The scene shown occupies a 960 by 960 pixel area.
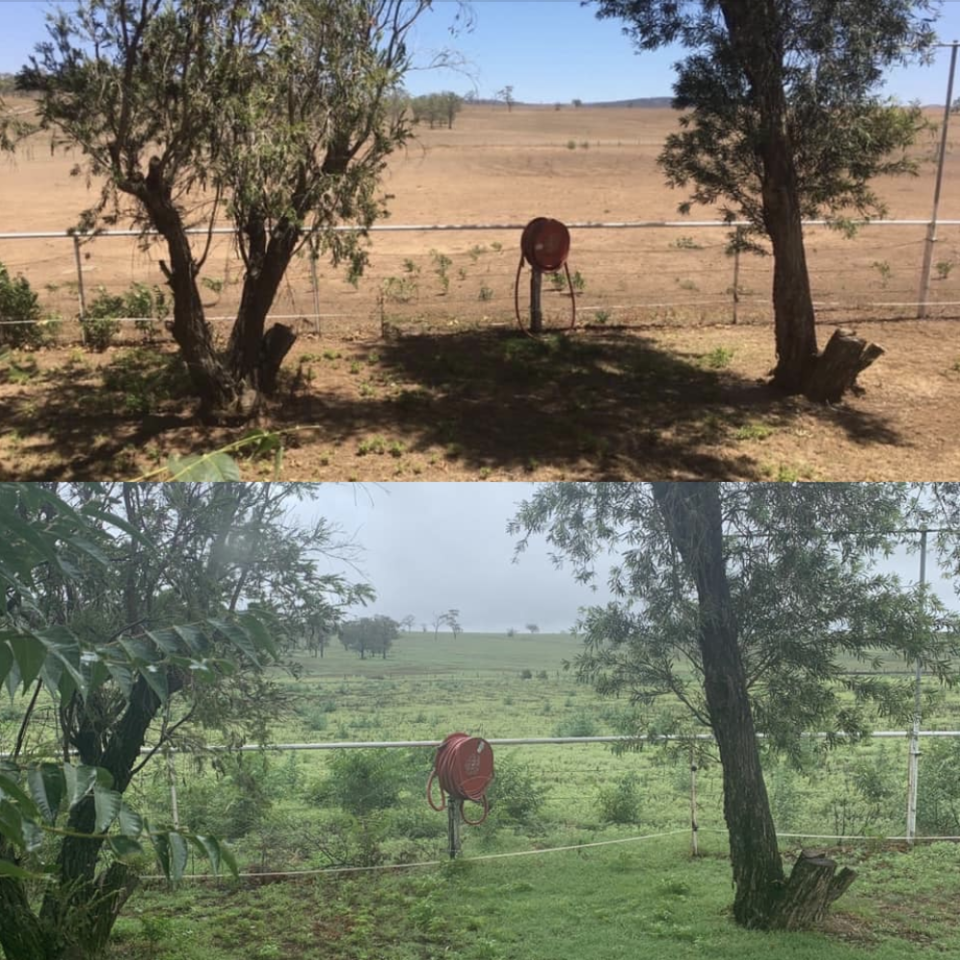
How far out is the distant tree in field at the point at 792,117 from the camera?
628 cm

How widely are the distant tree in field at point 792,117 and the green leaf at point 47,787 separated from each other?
5948 millimetres

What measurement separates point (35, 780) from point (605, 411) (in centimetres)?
534

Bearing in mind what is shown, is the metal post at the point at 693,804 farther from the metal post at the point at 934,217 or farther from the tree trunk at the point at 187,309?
the metal post at the point at 934,217

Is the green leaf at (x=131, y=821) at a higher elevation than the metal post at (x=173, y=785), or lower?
higher

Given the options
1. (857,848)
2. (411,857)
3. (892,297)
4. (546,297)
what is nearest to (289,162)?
(411,857)

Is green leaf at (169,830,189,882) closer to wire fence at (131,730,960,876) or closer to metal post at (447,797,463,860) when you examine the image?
wire fence at (131,730,960,876)

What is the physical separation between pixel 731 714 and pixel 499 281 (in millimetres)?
8569

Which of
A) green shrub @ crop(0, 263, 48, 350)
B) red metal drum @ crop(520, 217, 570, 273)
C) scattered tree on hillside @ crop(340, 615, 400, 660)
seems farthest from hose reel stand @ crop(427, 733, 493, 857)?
green shrub @ crop(0, 263, 48, 350)

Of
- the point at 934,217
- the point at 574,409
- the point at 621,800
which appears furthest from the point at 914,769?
the point at 934,217

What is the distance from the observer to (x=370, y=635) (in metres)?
3.06

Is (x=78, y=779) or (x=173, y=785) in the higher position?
(x=78, y=779)

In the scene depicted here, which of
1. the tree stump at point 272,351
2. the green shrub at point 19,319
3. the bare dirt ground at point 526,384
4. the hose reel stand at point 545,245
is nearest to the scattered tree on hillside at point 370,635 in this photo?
the bare dirt ground at point 526,384

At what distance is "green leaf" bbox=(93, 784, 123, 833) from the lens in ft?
4.65

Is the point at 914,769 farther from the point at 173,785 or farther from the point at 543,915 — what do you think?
the point at 173,785
